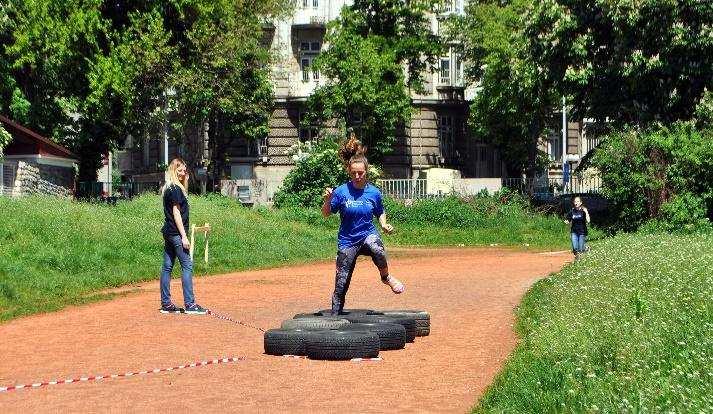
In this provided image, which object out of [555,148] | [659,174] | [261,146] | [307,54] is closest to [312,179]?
[261,146]

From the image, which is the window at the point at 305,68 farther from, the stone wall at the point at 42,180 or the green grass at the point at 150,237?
the stone wall at the point at 42,180

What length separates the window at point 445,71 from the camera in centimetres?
5959

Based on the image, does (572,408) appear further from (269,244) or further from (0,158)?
(0,158)

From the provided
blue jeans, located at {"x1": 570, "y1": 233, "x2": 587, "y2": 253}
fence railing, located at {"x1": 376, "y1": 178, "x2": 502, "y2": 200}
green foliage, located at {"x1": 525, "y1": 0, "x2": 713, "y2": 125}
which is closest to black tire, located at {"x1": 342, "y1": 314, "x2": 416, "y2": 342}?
blue jeans, located at {"x1": 570, "y1": 233, "x2": 587, "y2": 253}

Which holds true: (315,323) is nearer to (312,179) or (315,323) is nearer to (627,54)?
(627,54)

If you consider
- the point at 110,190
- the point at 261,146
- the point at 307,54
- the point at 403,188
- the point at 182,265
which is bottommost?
the point at 182,265

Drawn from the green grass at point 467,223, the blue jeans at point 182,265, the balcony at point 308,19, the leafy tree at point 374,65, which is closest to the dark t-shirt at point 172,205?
the blue jeans at point 182,265

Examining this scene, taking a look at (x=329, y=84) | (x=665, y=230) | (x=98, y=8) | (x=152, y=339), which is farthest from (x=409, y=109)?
(x=152, y=339)

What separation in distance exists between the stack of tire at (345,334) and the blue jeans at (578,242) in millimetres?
13884

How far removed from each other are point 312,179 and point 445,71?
55.4 feet

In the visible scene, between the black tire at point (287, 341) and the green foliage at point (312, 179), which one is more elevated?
the green foliage at point (312, 179)

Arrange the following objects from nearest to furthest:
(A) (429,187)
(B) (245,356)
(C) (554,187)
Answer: (B) (245,356) → (A) (429,187) → (C) (554,187)

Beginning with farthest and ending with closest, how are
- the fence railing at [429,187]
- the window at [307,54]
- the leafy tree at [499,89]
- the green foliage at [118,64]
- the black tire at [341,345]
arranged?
1. the window at [307,54]
2. the leafy tree at [499,89]
3. the fence railing at [429,187]
4. the green foliage at [118,64]
5. the black tire at [341,345]

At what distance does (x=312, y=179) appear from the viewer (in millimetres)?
45438
